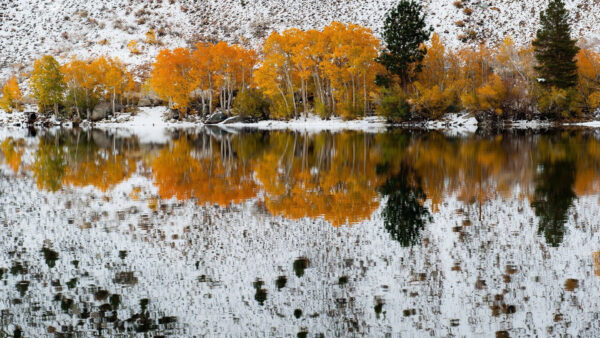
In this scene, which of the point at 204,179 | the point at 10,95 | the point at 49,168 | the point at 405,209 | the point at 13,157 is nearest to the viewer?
the point at 405,209

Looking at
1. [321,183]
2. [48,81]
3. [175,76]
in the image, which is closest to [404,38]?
[175,76]

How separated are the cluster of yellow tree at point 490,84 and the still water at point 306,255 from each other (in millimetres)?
40968

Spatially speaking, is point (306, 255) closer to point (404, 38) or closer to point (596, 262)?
point (596, 262)

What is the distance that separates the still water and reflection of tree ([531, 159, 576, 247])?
8 centimetres

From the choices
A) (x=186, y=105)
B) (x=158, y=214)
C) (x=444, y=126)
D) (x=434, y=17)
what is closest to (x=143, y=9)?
(x=186, y=105)

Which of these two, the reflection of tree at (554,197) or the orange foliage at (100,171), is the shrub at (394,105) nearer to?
the orange foliage at (100,171)

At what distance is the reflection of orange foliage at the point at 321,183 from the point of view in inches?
533

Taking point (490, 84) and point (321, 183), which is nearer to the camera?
point (321, 183)

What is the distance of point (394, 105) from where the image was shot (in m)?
61.3

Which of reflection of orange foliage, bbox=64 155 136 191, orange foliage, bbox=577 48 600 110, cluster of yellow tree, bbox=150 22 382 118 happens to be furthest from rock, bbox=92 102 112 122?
orange foliage, bbox=577 48 600 110

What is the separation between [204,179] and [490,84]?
1889 inches

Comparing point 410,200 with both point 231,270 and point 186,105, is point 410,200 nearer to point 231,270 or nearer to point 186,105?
point 231,270

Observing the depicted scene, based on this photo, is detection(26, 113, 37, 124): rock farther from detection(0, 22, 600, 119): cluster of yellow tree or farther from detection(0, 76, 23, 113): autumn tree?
detection(0, 22, 600, 119): cluster of yellow tree

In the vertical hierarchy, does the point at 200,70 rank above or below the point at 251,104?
above
